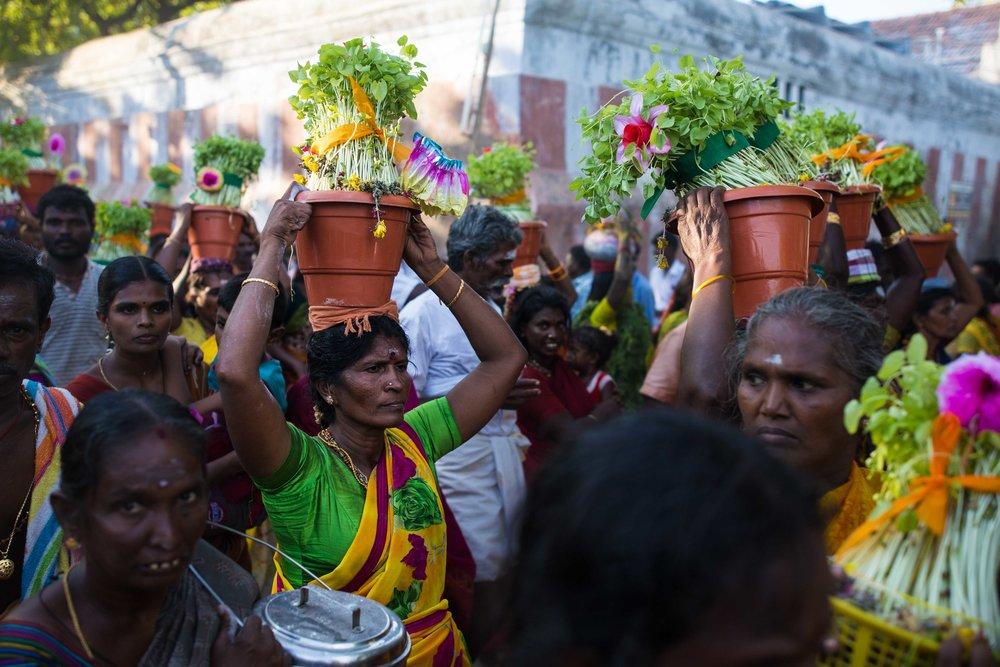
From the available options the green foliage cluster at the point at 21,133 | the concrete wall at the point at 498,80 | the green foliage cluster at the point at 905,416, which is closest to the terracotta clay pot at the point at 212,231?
the concrete wall at the point at 498,80

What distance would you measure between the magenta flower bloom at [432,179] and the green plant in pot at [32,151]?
7393 millimetres

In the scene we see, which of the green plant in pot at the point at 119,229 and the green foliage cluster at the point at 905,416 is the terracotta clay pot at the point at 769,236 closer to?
the green foliage cluster at the point at 905,416

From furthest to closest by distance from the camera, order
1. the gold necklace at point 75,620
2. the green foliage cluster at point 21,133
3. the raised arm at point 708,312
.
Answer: the green foliage cluster at point 21,133 < the raised arm at point 708,312 < the gold necklace at point 75,620

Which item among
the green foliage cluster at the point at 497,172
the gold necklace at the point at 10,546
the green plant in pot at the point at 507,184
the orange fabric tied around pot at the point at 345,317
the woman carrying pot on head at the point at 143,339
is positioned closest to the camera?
the gold necklace at the point at 10,546

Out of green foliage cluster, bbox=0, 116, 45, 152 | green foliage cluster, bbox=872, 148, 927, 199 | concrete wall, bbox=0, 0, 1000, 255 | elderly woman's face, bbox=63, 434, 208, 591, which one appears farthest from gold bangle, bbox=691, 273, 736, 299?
green foliage cluster, bbox=0, 116, 45, 152

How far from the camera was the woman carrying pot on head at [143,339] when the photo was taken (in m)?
4.21

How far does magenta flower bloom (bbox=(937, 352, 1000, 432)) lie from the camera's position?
1567 mm

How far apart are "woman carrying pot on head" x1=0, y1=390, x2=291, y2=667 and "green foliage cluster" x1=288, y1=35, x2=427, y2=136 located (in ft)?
→ 5.22

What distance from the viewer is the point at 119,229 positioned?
27.5 feet

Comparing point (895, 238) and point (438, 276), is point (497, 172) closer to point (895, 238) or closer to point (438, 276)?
point (895, 238)

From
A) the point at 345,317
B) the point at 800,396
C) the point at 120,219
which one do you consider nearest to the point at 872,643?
the point at 800,396

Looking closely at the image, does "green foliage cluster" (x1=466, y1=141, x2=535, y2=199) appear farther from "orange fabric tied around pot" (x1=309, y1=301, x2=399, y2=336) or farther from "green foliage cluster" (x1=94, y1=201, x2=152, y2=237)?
"orange fabric tied around pot" (x1=309, y1=301, x2=399, y2=336)

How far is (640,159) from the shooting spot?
3.17 meters

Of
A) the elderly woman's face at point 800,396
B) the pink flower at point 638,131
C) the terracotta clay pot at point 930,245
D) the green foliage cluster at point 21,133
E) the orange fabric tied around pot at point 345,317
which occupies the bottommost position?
the elderly woman's face at point 800,396
